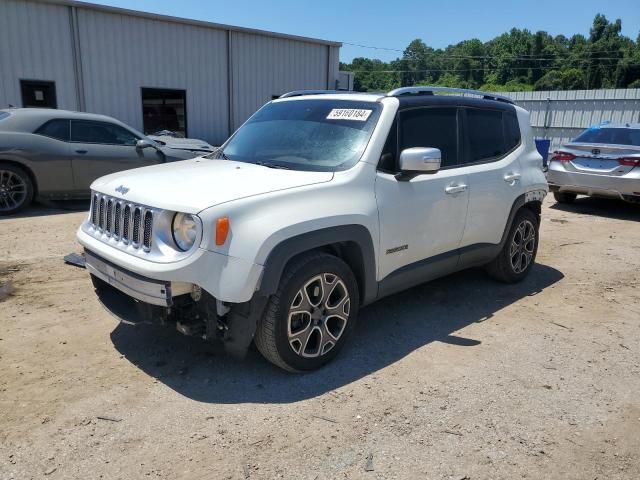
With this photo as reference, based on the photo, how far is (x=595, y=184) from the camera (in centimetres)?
938

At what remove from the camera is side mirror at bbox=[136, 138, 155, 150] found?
9.02m

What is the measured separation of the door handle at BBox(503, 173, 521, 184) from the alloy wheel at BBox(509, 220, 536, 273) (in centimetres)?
52

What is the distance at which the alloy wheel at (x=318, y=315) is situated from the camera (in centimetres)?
338

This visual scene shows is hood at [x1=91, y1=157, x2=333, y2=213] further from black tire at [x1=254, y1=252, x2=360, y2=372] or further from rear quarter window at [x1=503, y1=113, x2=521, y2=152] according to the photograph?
rear quarter window at [x1=503, y1=113, x2=521, y2=152]

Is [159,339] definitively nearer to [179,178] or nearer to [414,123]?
[179,178]

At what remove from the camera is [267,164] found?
3945mm

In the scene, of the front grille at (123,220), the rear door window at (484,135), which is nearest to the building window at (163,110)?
the rear door window at (484,135)

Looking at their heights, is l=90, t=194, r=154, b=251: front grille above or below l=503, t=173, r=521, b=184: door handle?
below

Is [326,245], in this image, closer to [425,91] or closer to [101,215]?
[101,215]

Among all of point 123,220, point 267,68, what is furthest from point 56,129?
point 267,68

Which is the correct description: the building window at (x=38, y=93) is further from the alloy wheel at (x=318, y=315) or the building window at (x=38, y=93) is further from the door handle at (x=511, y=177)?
the alloy wheel at (x=318, y=315)

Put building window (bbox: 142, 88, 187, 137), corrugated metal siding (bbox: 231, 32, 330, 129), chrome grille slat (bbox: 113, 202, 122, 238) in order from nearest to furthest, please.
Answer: chrome grille slat (bbox: 113, 202, 122, 238) → building window (bbox: 142, 88, 187, 137) → corrugated metal siding (bbox: 231, 32, 330, 129)

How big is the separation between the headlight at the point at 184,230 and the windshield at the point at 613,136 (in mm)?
9142

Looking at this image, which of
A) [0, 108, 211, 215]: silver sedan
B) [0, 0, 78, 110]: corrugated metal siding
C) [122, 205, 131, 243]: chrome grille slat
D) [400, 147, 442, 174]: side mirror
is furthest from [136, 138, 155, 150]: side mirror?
[400, 147, 442, 174]: side mirror
